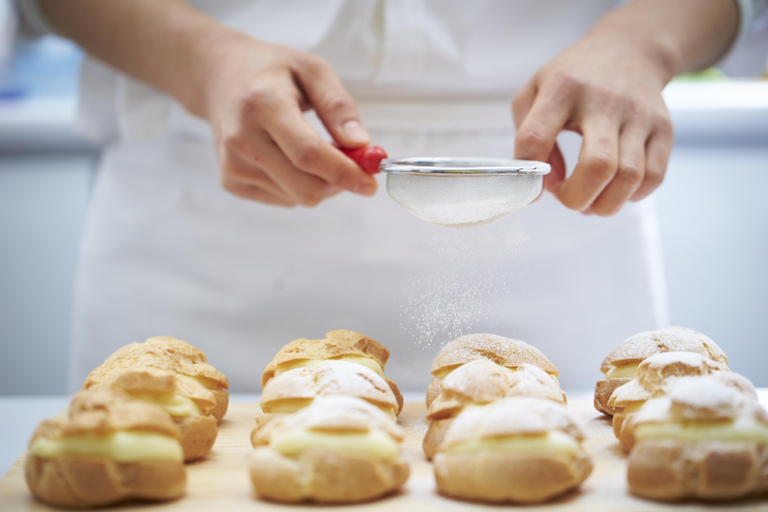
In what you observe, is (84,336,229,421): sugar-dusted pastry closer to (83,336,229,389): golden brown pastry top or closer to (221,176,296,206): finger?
(83,336,229,389): golden brown pastry top

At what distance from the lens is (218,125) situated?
75.7 inches

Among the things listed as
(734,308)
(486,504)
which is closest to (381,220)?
(486,504)

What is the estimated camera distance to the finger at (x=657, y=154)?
1.82m

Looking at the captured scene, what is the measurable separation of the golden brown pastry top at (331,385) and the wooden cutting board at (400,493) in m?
0.14

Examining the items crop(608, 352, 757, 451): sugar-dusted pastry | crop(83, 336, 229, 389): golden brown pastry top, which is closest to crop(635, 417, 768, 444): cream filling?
crop(608, 352, 757, 451): sugar-dusted pastry

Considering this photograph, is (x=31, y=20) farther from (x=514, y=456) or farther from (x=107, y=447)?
(x=514, y=456)

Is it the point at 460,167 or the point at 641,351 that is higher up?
the point at 460,167

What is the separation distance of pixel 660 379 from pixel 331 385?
0.69m

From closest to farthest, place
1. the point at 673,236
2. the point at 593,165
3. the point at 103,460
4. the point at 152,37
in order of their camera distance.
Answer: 1. the point at 103,460
2. the point at 593,165
3. the point at 152,37
4. the point at 673,236

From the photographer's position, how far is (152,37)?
2.14m

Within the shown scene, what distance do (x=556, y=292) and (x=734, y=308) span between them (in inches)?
75.1

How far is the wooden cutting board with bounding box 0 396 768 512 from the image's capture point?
1162 millimetres

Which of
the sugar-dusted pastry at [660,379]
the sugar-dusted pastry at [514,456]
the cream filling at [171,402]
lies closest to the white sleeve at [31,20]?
the cream filling at [171,402]

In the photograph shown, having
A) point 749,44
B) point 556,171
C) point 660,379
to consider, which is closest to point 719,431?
point 660,379
